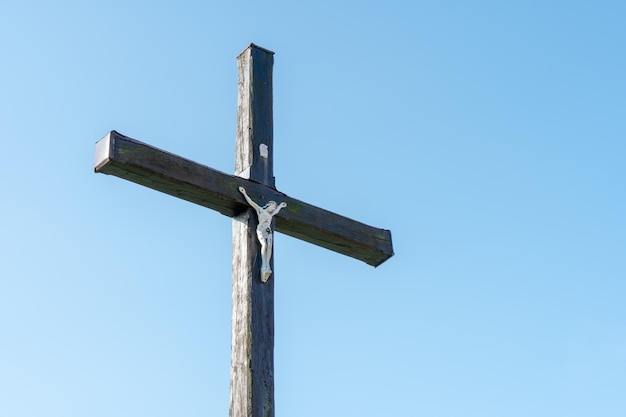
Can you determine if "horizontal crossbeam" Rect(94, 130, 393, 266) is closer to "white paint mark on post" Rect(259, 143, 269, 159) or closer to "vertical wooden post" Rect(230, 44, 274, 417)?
"vertical wooden post" Rect(230, 44, 274, 417)

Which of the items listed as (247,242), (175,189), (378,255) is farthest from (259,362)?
(378,255)

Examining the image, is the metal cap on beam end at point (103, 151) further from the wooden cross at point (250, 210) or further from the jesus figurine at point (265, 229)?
the jesus figurine at point (265, 229)

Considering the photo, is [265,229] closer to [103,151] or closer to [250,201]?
[250,201]

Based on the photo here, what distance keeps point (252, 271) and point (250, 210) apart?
1.62 feet

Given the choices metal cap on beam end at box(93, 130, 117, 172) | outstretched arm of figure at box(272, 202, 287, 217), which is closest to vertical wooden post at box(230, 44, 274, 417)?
outstretched arm of figure at box(272, 202, 287, 217)

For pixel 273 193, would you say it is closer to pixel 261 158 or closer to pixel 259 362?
pixel 261 158

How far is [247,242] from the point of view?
7055 millimetres

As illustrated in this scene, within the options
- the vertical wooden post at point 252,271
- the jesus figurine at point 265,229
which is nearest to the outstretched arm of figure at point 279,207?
the jesus figurine at point 265,229

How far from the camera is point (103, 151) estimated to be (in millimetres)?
6719

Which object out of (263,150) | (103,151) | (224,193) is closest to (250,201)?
(224,193)

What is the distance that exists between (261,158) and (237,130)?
354 mm

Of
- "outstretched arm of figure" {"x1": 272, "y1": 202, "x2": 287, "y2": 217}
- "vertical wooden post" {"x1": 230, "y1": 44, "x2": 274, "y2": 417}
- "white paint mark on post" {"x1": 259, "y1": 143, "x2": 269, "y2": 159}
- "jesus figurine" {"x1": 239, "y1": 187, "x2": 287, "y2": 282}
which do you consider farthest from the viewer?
"white paint mark on post" {"x1": 259, "y1": 143, "x2": 269, "y2": 159}

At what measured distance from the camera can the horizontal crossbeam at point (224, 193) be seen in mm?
6754

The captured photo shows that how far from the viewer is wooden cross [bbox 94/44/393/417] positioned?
6.59 meters
